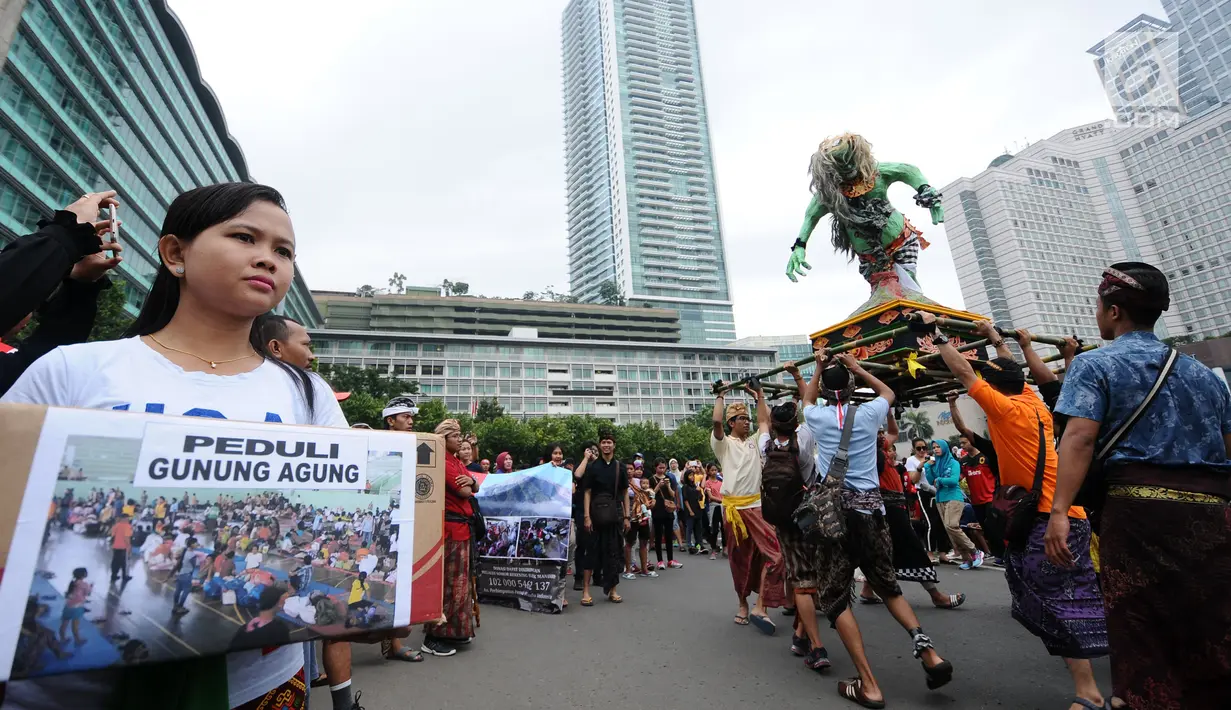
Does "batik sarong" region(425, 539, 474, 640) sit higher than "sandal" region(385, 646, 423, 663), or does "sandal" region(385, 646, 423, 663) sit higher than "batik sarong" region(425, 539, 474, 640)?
"batik sarong" region(425, 539, 474, 640)

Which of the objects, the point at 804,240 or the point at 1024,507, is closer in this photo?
the point at 1024,507

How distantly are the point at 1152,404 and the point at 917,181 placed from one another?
2.98m

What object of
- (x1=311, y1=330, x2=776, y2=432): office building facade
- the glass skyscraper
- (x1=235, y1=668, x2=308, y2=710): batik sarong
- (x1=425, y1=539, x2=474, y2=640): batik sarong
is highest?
the glass skyscraper

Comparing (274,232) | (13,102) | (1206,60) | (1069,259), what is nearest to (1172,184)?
(1069,259)

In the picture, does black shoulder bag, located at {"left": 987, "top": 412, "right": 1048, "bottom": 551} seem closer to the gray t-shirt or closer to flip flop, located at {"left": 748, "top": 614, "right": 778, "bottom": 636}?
the gray t-shirt

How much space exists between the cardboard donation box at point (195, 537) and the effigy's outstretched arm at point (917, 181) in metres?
4.77

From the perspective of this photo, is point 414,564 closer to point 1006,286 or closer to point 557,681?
point 557,681

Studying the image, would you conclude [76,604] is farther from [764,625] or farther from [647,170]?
[647,170]

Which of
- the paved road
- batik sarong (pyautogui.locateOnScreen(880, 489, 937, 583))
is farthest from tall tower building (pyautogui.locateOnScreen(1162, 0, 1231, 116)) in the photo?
the paved road

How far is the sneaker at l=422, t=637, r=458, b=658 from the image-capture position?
4508mm

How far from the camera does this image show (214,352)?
135cm

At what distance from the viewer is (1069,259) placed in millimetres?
79000

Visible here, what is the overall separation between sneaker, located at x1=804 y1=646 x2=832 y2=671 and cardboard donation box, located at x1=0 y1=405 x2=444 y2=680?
3526 millimetres

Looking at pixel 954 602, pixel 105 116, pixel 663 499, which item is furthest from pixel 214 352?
pixel 105 116
